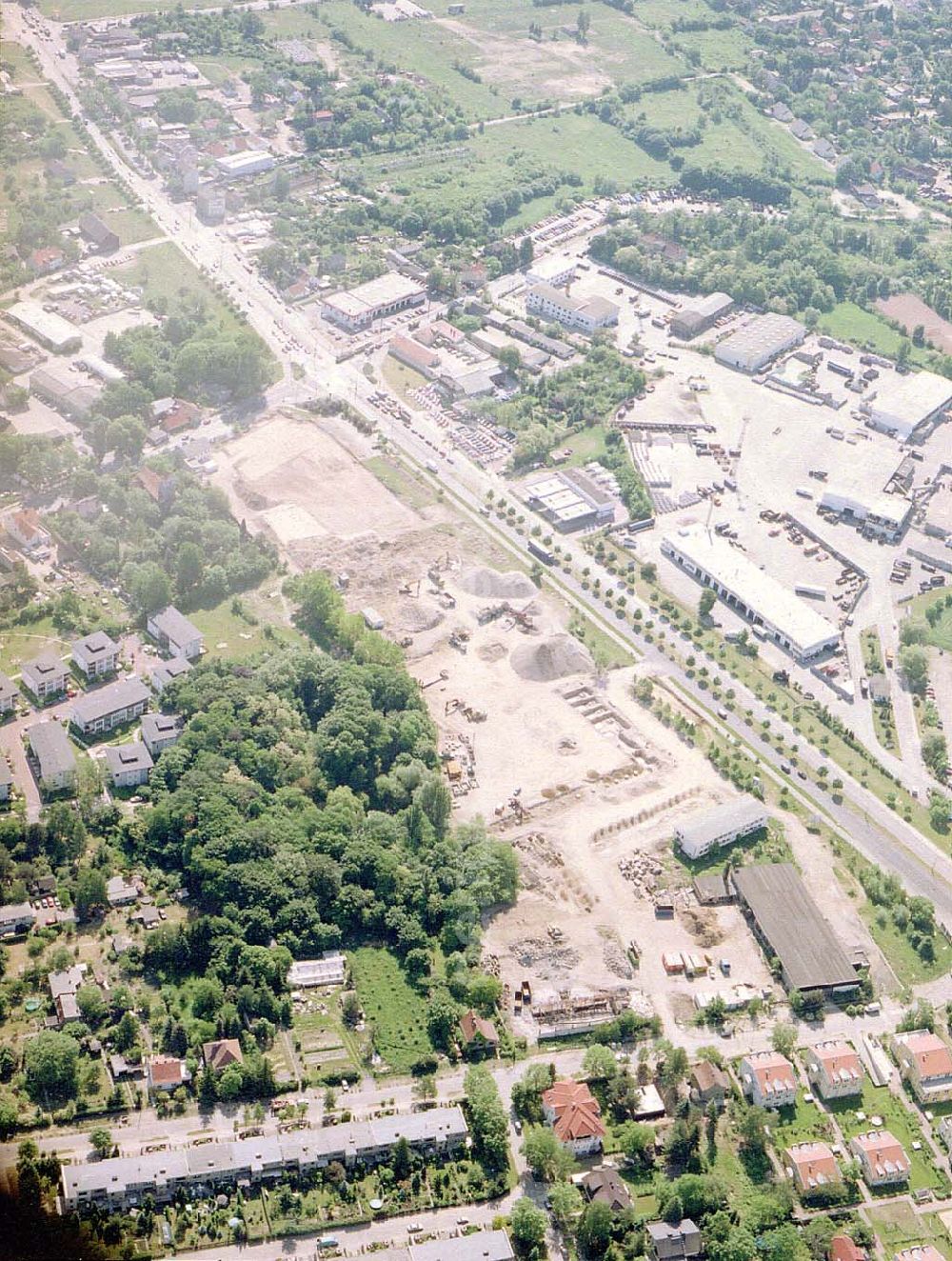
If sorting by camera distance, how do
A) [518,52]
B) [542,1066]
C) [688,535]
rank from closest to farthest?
[542,1066], [688,535], [518,52]

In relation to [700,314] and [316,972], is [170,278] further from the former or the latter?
[316,972]

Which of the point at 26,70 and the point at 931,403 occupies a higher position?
the point at 26,70

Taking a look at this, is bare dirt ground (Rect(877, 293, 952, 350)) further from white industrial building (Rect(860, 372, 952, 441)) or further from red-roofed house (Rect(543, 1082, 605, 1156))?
red-roofed house (Rect(543, 1082, 605, 1156))

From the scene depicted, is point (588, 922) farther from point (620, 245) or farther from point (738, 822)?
point (620, 245)

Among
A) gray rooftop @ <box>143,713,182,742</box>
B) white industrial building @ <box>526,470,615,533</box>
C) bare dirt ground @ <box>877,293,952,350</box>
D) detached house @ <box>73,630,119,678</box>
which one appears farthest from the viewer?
bare dirt ground @ <box>877,293,952,350</box>

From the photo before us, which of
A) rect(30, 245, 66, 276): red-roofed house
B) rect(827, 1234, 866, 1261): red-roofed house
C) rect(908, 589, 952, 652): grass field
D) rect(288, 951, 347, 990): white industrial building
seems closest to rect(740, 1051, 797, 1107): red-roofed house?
rect(827, 1234, 866, 1261): red-roofed house

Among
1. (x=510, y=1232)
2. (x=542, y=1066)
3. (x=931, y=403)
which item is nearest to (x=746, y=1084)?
(x=542, y=1066)

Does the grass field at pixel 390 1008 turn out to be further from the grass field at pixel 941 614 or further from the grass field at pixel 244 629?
the grass field at pixel 941 614
